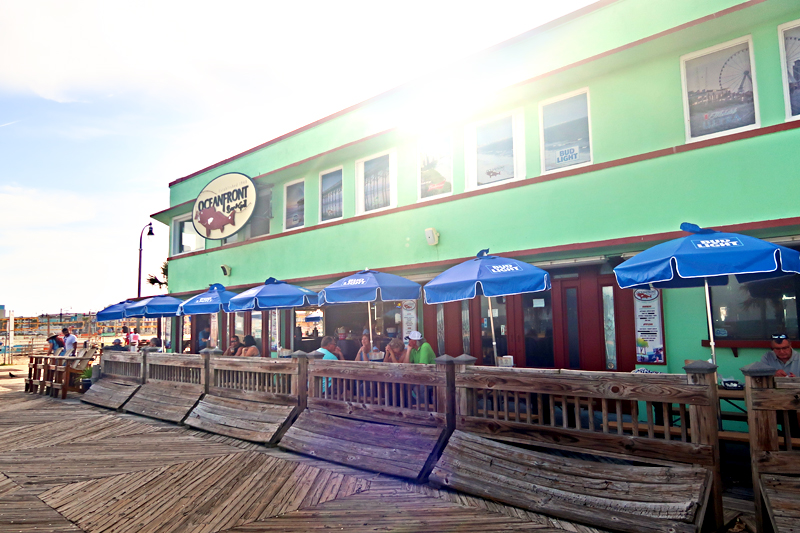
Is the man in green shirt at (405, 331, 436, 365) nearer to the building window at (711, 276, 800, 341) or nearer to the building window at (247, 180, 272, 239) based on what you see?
the building window at (711, 276, 800, 341)

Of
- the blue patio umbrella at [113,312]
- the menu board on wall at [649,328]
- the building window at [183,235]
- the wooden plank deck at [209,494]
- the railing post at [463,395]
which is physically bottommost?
the wooden plank deck at [209,494]

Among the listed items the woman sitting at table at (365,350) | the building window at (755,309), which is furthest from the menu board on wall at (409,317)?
→ the building window at (755,309)

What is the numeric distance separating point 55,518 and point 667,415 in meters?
5.83

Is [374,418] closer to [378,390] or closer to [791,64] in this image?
[378,390]

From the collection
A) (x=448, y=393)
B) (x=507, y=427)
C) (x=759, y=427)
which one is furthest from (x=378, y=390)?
(x=759, y=427)

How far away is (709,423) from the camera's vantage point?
4277mm

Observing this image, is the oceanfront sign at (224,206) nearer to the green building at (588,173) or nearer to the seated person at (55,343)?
the green building at (588,173)

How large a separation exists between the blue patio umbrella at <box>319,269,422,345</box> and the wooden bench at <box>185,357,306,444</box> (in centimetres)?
154

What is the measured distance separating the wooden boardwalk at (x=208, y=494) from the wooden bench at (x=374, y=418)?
7.7 inches

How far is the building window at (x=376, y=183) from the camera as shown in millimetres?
11852

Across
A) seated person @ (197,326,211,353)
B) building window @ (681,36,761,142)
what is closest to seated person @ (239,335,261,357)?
seated person @ (197,326,211,353)

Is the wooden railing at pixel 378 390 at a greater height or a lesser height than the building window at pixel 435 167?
lesser

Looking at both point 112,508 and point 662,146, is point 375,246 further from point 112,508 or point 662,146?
point 112,508

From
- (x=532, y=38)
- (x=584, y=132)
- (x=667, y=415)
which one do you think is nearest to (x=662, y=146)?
(x=584, y=132)
